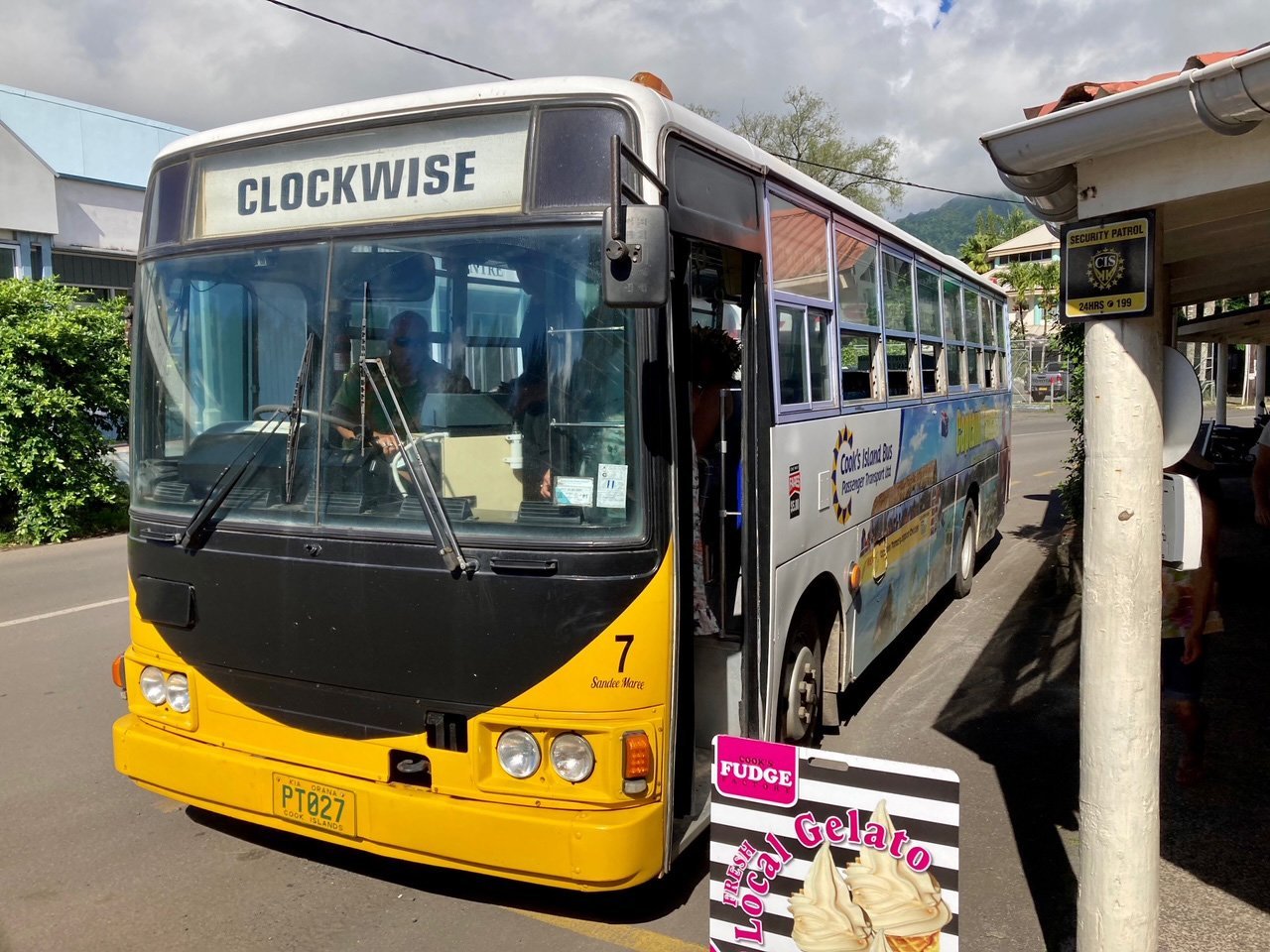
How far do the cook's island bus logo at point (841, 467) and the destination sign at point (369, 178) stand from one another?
7.83ft

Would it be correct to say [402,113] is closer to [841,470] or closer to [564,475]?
[564,475]

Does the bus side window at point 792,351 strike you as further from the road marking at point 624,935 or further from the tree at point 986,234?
the tree at point 986,234

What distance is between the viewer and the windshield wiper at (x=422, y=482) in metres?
3.51

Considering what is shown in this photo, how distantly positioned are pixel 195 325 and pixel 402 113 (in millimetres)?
1235

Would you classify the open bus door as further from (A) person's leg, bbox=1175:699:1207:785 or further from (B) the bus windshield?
(A) person's leg, bbox=1175:699:1207:785

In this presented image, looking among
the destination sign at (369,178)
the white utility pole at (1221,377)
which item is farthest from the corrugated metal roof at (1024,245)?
the destination sign at (369,178)

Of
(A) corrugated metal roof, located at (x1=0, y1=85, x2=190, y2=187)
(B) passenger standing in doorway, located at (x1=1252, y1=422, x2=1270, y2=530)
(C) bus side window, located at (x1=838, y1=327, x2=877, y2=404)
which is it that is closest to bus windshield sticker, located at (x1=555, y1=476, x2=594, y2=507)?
(C) bus side window, located at (x1=838, y1=327, x2=877, y2=404)

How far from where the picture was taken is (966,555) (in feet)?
31.6

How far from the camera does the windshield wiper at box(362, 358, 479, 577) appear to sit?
11.5 feet

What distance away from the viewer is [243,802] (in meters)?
3.88

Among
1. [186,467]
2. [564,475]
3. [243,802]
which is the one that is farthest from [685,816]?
[186,467]

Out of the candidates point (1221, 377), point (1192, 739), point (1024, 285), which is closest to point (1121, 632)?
point (1192, 739)

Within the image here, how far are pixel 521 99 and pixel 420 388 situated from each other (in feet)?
3.48

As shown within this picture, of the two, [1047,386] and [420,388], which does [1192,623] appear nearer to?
[420,388]
